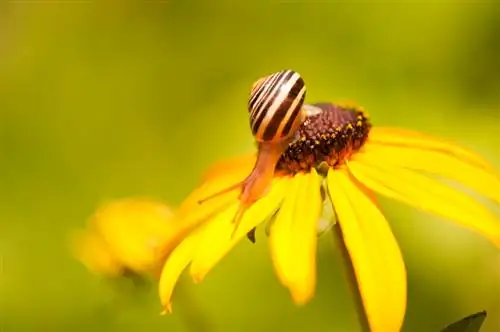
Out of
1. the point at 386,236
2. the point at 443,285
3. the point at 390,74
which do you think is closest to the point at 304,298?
the point at 386,236

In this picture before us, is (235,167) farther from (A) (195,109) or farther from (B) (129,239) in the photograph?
(A) (195,109)

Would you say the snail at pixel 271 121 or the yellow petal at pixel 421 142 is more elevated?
the snail at pixel 271 121

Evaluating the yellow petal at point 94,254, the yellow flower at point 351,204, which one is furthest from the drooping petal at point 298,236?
the yellow petal at point 94,254

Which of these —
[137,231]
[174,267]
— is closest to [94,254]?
[137,231]

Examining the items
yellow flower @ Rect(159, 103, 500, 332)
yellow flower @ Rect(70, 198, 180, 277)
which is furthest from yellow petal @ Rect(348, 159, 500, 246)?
yellow flower @ Rect(70, 198, 180, 277)

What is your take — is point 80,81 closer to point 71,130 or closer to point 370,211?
point 71,130

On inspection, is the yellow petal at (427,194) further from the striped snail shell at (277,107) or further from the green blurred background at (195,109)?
the green blurred background at (195,109)

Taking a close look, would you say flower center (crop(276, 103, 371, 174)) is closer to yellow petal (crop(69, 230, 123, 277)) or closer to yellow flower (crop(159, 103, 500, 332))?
yellow flower (crop(159, 103, 500, 332))
